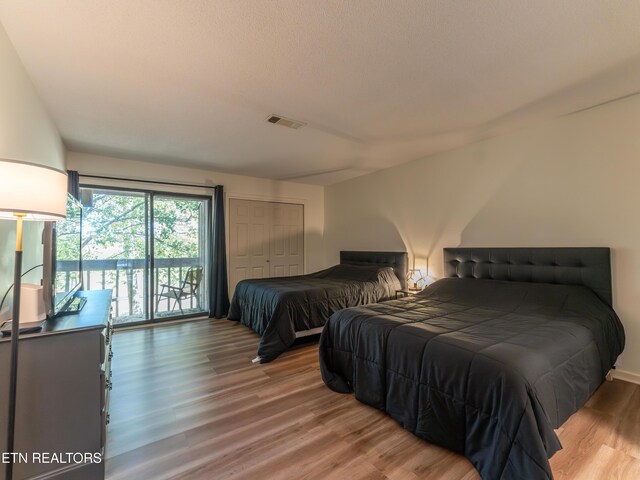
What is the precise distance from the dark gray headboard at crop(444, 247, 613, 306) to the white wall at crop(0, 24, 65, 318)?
13.2 feet

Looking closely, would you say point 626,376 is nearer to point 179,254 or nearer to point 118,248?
point 179,254

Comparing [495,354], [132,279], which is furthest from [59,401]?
[132,279]

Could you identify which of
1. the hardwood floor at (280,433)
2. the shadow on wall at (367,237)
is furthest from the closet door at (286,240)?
the hardwood floor at (280,433)

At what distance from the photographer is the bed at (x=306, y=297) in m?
3.22

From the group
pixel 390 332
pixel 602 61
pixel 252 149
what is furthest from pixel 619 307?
pixel 252 149

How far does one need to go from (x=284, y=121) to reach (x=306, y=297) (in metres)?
2.02

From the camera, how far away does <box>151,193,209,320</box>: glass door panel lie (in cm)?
455

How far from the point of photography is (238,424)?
200cm

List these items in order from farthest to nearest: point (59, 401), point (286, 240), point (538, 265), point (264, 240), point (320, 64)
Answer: point (286, 240), point (264, 240), point (538, 265), point (320, 64), point (59, 401)

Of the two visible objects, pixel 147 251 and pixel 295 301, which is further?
pixel 147 251

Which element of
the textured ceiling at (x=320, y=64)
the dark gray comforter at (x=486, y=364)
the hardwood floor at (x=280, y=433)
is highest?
the textured ceiling at (x=320, y=64)

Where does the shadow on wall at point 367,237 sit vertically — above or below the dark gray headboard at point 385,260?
above

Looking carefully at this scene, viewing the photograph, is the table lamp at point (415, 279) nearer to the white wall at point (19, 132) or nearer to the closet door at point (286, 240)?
the closet door at point (286, 240)

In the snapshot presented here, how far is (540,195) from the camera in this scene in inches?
119
